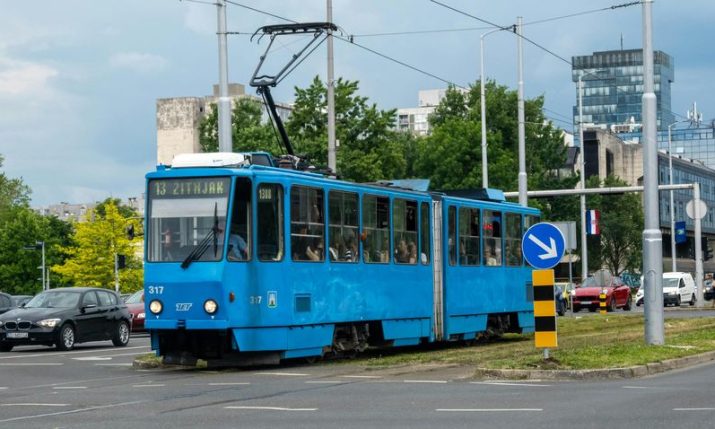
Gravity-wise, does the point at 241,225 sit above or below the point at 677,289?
above

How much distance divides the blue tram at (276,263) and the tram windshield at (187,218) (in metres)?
0.02

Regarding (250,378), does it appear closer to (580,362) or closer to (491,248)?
(580,362)

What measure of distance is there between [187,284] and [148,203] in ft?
5.10

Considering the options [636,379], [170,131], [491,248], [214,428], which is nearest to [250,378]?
[636,379]

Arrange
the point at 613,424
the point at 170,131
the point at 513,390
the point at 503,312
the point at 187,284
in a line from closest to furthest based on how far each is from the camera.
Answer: the point at 613,424 → the point at 513,390 → the point at 187,284 → the point at 503,312 → the point at 170,131

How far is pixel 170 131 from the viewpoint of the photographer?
5620 inches

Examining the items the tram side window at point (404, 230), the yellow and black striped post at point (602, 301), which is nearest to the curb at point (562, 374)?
the tram side window at point (404, 230)

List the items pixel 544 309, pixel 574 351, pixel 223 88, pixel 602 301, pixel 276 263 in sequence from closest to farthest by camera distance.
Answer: pixel 544 309, pixel 276 263, pixel 574 351, pixel 223 88, pixel 602 301

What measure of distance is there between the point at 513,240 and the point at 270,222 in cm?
1103

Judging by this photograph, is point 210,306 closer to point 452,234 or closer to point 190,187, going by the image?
point 190,187

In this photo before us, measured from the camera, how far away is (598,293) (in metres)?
60.1

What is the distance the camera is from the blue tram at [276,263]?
70.4ft

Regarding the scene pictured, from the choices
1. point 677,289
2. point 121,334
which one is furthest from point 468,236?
point 677,289

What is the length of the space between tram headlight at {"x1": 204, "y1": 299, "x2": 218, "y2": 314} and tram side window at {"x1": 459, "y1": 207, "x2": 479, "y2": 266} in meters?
8.52
